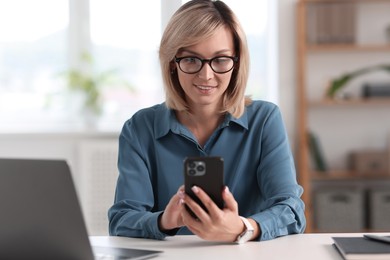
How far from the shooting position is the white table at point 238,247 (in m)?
1.55

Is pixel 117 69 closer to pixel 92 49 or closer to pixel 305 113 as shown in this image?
pixel 92 49

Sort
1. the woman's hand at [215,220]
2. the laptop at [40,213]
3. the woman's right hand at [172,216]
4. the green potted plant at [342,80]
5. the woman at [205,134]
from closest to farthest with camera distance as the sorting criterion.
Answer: the laptop at [40,213], the woman's hand at [215,220], the woman's right hand at [172,216], the woman at [205,134], the green potted plant at [342,80]

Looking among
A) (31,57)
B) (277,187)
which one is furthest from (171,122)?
(31,57)

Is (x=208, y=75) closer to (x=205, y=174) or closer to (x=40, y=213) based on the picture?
(x=205, y=174)

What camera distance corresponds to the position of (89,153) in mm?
4602

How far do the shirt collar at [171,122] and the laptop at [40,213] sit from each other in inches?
29.7

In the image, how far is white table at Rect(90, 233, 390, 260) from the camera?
5.08ft

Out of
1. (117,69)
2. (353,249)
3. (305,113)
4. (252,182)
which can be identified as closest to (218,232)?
(353,249)

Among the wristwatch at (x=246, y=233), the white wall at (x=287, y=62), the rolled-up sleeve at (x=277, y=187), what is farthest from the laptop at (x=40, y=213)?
the white wall at (x=287, y=62)

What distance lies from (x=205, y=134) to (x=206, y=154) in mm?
66

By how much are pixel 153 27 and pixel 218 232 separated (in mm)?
3343

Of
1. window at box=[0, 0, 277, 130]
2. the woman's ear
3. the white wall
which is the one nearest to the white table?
the woman's ear

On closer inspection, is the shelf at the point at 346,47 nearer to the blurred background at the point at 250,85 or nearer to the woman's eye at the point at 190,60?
the blurred background at the point at 250,85

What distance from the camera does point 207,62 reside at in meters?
1.92
